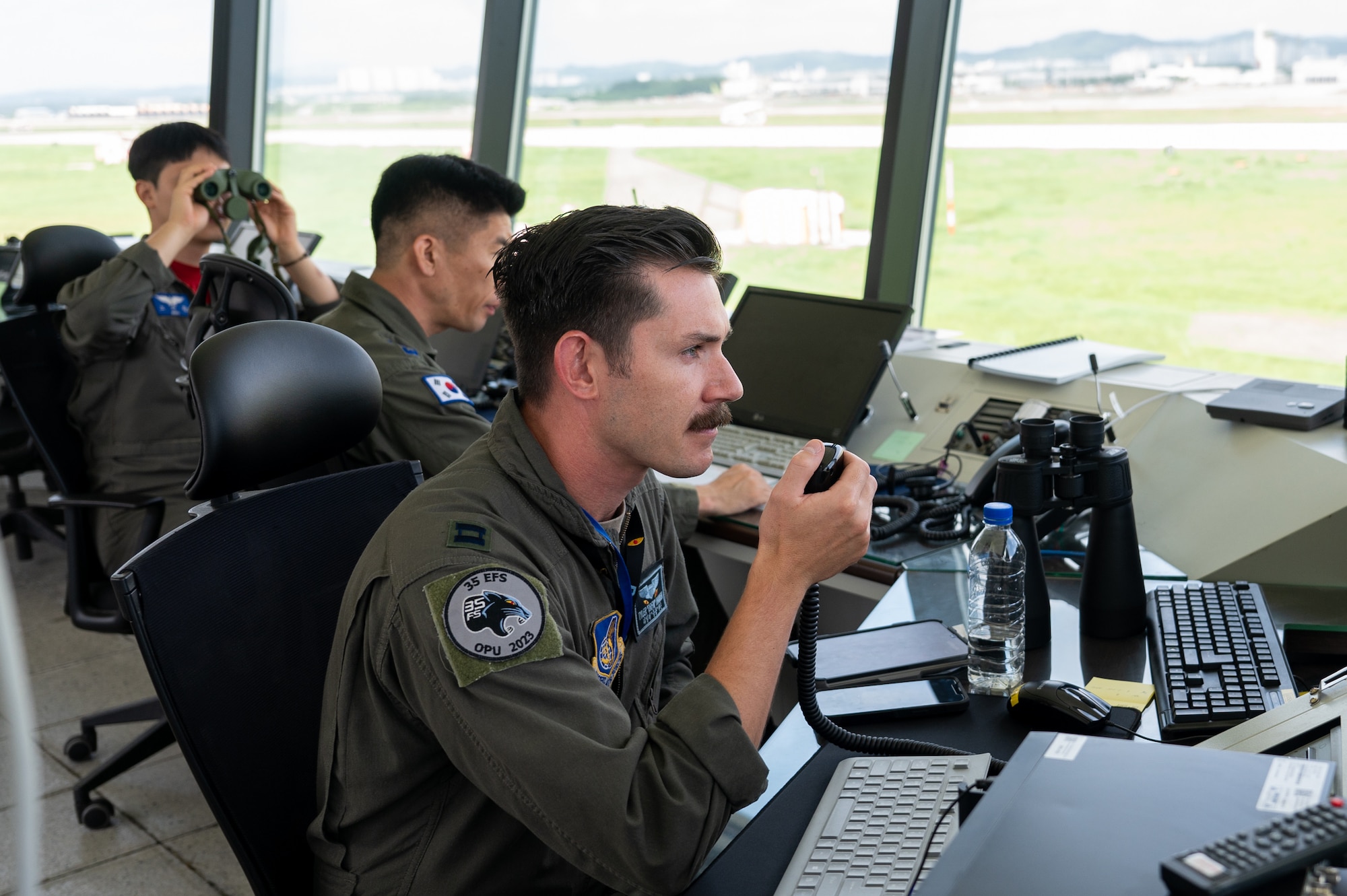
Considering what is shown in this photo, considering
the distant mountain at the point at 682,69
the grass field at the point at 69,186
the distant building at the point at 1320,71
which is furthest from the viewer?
the grass field at the point at 69,186

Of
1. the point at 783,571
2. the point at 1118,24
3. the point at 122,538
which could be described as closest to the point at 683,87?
the point at 1118,24

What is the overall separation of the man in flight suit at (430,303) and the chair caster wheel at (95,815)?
975 millimetres

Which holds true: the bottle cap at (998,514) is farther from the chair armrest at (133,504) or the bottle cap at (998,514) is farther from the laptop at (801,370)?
the chair armrest at (133,504)

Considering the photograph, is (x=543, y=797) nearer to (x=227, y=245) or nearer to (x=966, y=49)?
(x=227, y=245)

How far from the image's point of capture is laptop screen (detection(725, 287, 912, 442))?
234cm

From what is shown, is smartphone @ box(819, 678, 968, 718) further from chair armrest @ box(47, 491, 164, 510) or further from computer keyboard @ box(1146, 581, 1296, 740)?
chair armrest @ box(47, 491, 164, 510)

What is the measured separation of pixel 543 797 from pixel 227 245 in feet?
7.67

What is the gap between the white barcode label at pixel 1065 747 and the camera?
77 centimetres

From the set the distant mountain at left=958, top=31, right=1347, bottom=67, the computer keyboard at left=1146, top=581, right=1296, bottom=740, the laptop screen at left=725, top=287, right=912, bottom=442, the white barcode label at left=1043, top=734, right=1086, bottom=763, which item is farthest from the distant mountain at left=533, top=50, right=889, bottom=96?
the white barcode label at left=1043, top=734, right=1086, bottom=763

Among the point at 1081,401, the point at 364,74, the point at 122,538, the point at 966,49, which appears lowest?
the point at 122,538

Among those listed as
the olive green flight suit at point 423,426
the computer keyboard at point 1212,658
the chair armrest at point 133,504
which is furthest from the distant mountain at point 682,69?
the chair armrest at point 133,504

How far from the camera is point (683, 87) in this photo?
3734 millimetres

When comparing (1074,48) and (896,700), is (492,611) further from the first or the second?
(1074,48)

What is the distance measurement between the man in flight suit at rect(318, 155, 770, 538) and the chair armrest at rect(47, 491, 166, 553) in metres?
0.50
